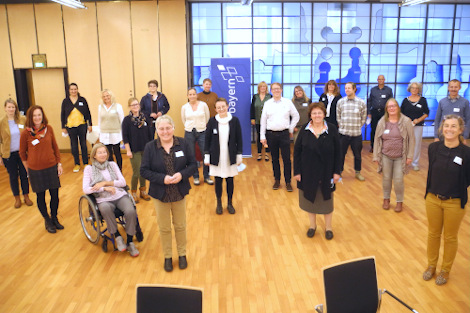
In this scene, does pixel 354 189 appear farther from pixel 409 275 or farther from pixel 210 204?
pixel 409 275

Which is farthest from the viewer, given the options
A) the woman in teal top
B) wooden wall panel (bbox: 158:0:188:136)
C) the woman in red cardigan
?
wooden wall panel (bbox: 158:0:188:136)

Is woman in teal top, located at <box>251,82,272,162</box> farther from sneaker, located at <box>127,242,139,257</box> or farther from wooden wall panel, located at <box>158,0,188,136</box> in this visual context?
sneaker, located at <box>127,242,139,257</box>

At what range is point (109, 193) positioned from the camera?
4.41 metres

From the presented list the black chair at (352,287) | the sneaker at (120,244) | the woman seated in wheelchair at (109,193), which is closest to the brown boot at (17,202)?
the woman seated in wheelchair at (109,193)

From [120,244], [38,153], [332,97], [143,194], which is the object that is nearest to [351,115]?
[332,97]

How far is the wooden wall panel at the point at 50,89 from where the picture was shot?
31.6 feet

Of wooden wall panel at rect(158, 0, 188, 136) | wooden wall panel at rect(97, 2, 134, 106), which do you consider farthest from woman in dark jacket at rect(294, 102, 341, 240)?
wooden wall panel at rect(97, 2, 134, 106)

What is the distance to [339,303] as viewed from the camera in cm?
238

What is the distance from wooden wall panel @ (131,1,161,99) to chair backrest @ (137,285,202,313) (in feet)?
25.9

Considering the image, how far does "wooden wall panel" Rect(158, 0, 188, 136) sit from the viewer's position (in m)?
9.30

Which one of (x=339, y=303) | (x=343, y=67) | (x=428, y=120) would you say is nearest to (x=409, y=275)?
(x=339, y=303)

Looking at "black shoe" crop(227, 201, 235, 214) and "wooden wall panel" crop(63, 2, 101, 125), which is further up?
"wooden wall panel" crop(63, 2, 101, 125)

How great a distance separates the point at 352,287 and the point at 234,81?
6.45 m

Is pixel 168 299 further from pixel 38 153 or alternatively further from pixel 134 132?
pixel 134 132
